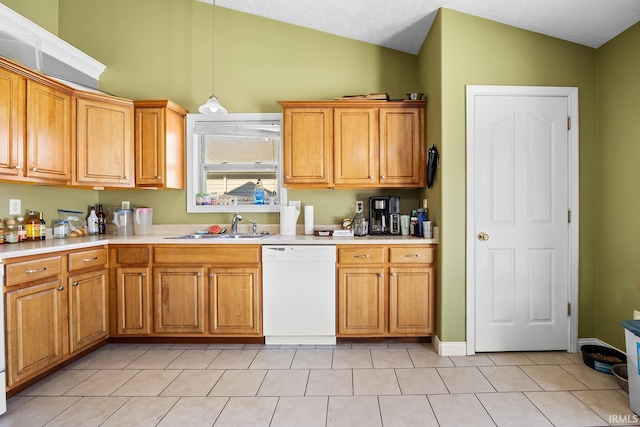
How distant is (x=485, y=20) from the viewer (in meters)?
2.70

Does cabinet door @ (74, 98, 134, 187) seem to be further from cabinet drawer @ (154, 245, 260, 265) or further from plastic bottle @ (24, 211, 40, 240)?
cabinet drawer @ (154, 245, 260, 265)

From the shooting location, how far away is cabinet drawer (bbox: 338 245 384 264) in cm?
284

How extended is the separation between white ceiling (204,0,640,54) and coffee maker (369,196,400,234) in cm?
155

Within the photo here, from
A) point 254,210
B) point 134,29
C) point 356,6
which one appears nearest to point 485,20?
point 356,6

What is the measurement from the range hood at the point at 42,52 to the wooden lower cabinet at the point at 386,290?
3.00 meters

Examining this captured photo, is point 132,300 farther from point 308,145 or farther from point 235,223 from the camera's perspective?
point 308,145

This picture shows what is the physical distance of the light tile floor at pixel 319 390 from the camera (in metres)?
1.88

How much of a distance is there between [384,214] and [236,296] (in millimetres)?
1590

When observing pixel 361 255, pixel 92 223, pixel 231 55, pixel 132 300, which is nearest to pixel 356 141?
pixel 361 255

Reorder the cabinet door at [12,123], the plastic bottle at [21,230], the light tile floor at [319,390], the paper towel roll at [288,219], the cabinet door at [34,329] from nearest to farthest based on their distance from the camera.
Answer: the light tile floor at [319,390] → the cabinet door at [34,329] → the cabinet door at [12,123] → the plastic bottle at [21,230] → the paper towel roll at [288,219]

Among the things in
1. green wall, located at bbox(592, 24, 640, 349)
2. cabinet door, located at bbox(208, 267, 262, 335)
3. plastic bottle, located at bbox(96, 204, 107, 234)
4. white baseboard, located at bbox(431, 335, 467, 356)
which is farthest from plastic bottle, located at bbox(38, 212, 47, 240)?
green wall, located at bbox(592, 24, 640, 349)

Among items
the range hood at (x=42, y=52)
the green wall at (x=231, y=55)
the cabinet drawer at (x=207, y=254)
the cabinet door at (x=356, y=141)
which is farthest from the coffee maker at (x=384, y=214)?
the range hood at (x=42, y=52)

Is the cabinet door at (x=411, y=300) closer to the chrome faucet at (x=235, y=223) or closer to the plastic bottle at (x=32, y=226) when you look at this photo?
the chrome faucet at (x=235, y=223)

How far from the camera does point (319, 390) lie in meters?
2.17
